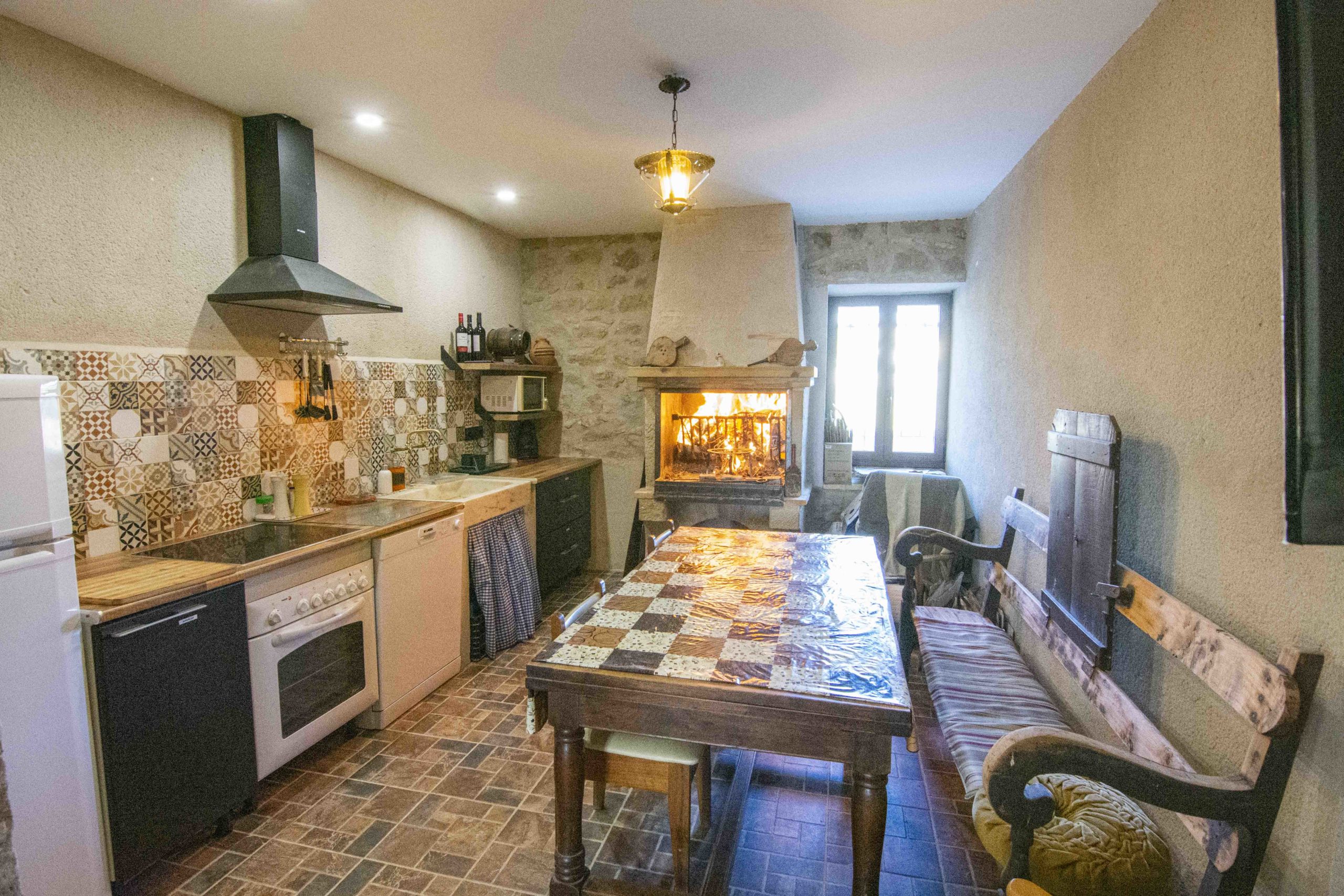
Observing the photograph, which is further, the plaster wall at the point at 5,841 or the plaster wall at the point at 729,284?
the plaster wall at the point at 729,284

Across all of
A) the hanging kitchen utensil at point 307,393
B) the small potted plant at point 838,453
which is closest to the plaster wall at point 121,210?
the hanging kitchen utensil at point 307,393

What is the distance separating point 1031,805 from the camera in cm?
131

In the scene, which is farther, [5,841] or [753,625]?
[753,625]

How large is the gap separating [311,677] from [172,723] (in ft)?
1.70

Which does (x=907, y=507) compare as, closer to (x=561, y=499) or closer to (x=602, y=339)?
(x=561, y=499)

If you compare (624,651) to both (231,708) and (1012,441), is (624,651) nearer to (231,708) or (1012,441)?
(231,708)

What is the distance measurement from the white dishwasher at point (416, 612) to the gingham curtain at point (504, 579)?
124 mm

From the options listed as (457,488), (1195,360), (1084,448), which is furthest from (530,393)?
(1195,360)

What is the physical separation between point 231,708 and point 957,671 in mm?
2421

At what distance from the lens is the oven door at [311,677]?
222cm

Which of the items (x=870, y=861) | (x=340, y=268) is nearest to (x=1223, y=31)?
(x=870, y=861)

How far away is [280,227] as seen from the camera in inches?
108

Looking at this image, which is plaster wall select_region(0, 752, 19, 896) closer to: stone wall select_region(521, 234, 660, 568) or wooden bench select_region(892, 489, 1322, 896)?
wooden bench select_region(892, 489, 1322, 896)

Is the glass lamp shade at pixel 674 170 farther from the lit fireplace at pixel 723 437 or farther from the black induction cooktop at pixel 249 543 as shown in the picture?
the lit fireplace at pixel 723 437
